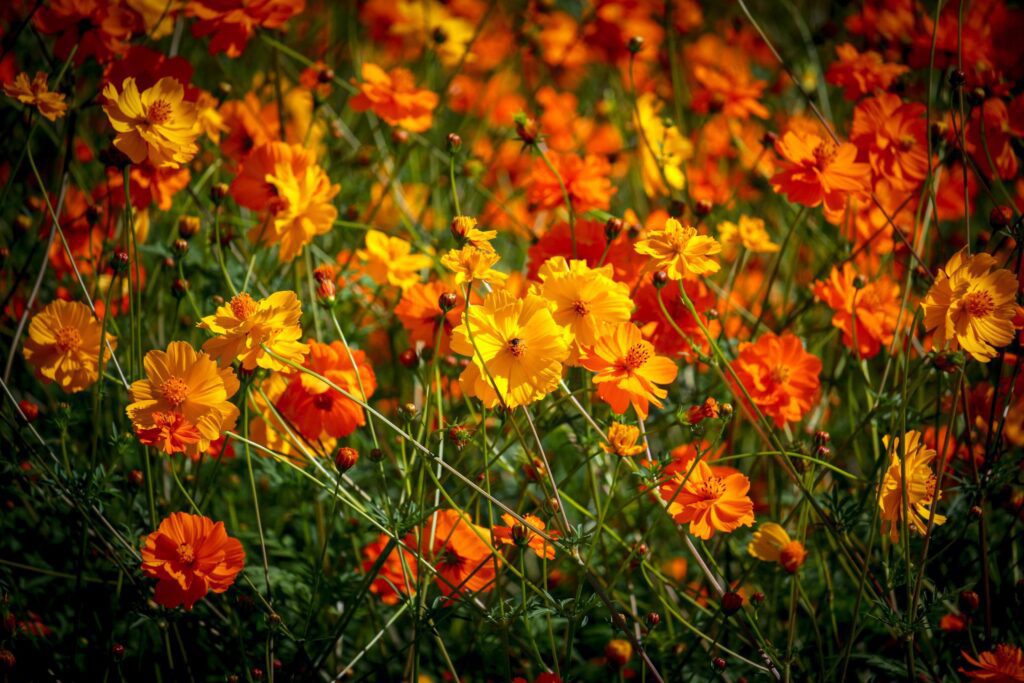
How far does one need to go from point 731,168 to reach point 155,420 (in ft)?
5.37

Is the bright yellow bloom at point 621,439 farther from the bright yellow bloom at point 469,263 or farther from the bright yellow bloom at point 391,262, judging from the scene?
the bright yellow bloom at point 391,262

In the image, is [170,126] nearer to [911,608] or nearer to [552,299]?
[552,299]

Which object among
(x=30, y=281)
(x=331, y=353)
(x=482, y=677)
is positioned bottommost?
(x=482, y=677)

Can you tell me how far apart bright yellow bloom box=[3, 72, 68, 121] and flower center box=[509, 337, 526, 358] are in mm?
617

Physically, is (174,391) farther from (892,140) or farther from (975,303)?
(892,140)

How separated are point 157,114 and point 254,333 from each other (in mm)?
316

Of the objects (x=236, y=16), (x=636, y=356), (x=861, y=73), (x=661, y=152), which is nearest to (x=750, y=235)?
(x=661, y=152)

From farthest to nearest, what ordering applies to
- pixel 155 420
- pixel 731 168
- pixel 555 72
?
pixel 555 72
pixel 731 168
pixel 155 420

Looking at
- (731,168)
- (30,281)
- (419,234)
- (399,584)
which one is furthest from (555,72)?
(399,584)

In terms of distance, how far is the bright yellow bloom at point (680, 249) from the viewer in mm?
837

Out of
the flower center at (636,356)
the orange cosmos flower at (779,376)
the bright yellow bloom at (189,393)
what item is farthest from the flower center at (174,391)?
the orange cosmos flower at (779,376)

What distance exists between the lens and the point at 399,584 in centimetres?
100

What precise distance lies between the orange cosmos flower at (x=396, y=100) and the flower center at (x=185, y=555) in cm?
69

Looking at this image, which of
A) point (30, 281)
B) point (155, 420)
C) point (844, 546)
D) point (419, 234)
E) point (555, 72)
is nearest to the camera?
point (155, 420)
